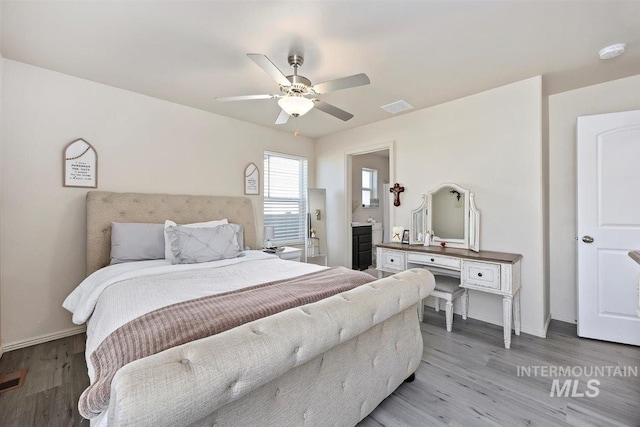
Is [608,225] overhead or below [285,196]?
below

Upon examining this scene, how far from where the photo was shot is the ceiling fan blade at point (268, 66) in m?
1.75

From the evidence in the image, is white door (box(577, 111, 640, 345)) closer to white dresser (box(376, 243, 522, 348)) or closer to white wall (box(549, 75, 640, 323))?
white wall (box(549, 75, 640, 323))

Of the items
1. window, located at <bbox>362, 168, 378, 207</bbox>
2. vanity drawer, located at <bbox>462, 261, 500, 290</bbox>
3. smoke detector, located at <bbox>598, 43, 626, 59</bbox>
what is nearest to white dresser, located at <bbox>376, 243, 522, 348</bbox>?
vanity drawer, located at <bbox>462, 261, 500, 290</bbox>

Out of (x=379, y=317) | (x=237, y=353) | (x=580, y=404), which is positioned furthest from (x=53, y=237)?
(x=580, y=404)

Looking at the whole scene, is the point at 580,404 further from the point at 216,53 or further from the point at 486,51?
the point at 216,53

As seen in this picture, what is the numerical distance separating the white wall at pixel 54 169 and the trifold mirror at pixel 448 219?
3.08 metres

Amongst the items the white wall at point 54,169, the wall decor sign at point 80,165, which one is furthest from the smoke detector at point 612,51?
the wall decor sign at point 80,165

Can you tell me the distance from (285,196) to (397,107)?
2.21 m

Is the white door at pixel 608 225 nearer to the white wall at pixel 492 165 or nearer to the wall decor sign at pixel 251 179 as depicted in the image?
the white wall at pixel 492 165

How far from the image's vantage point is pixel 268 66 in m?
1.87

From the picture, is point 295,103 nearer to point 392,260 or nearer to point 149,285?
point 149,285

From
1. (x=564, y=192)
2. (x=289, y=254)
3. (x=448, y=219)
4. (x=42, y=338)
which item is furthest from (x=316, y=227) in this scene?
(x=42, y=338)

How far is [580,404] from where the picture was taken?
1752 millimetres

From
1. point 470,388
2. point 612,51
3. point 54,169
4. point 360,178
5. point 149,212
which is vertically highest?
point 612,51
